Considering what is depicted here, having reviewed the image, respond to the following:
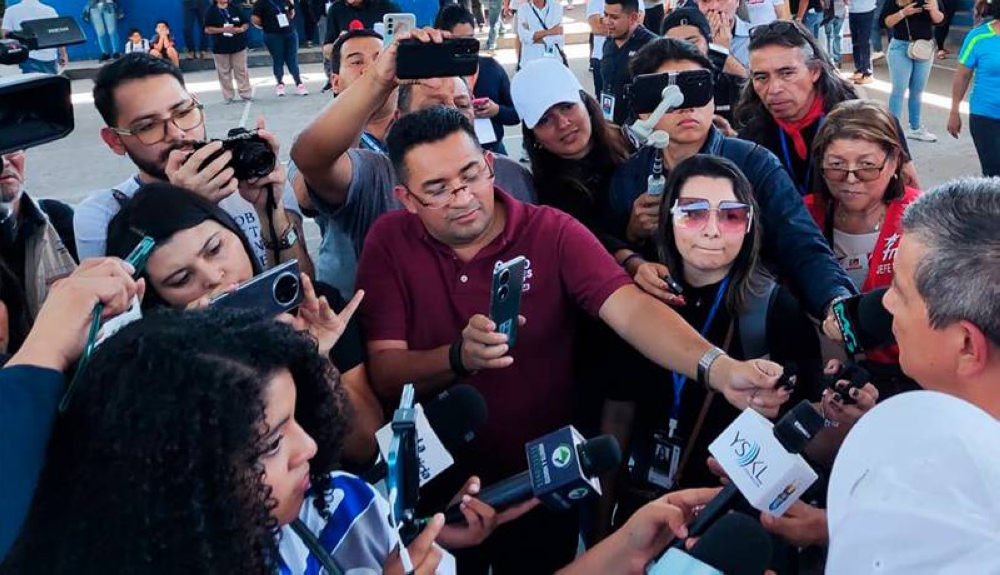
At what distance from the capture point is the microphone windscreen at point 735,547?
132 centimetres

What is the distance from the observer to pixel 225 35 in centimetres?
1177

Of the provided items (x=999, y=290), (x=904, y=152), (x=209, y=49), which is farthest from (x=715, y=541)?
(x=209, y=49)

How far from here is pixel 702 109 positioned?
2.64 meters

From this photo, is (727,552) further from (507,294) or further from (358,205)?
(358,205)

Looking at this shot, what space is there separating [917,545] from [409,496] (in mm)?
650

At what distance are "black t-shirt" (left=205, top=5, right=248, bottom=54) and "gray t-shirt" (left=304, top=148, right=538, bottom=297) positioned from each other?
397 inches

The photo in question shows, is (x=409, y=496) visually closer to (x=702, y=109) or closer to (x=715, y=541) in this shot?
(x=715, y=541)

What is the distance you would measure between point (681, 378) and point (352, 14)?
6509 mm

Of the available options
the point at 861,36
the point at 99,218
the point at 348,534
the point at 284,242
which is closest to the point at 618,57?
the point at 284,242

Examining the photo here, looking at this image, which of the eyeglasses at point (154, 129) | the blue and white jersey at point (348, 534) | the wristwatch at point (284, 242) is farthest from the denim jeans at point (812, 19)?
the blue and white jersey at point (348, 534)

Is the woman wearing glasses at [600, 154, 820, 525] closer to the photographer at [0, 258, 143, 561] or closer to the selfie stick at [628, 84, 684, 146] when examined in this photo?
the selfie stick at [628, 84, 684, 146]

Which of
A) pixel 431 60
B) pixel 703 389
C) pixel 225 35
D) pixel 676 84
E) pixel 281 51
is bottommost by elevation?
pixel 281 51

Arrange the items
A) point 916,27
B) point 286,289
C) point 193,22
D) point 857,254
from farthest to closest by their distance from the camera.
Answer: point 193,22, point 916,27, point 857,254, point 286,289

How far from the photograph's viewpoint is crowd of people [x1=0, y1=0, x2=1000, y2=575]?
1.00 metres
